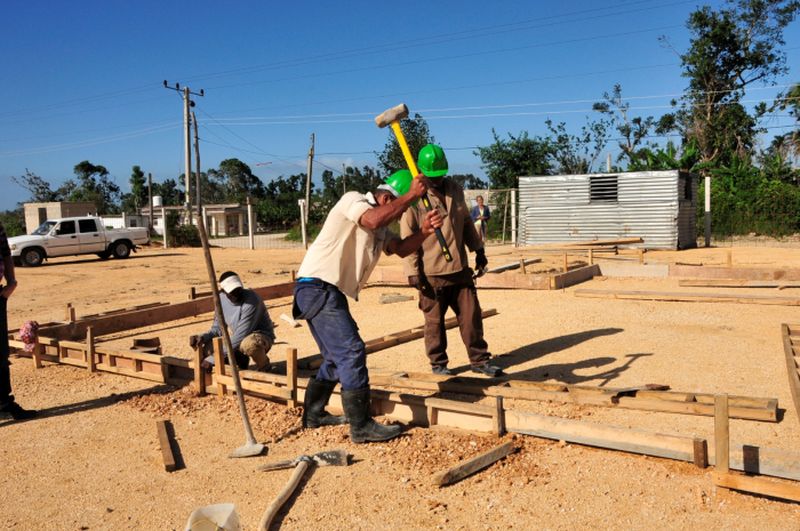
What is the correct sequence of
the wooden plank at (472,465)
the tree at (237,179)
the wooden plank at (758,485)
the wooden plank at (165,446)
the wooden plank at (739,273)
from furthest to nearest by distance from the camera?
the tree at (237,179) < the wooden plank at (739,273) < the wooden plank at (165,446) < the wooden plank at (472,465) < the wooden plank at (758,485)

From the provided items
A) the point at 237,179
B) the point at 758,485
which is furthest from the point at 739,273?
the point at 237,179

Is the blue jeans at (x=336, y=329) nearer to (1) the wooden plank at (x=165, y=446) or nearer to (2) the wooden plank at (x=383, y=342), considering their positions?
(1) the wooden plank at (x=165, y=446)

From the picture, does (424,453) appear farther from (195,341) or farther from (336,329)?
(195,341)

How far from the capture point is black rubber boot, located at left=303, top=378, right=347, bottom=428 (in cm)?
459

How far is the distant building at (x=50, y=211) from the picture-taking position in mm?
40938

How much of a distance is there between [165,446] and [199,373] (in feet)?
4.03

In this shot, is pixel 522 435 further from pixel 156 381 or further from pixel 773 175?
pixel 773 175

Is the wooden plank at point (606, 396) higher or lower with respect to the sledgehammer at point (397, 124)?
lower

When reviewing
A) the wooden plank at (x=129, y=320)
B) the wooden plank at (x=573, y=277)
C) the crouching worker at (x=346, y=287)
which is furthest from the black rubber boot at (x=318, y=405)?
the wooden plank at (x=573, y=277)

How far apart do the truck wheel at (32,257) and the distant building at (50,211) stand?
20.1m

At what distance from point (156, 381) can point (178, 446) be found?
1.66 meters

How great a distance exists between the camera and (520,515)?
3.24 meters

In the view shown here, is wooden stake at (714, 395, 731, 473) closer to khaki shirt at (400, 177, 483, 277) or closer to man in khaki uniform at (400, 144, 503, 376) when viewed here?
man in khaki uniform at (400, 144, 503, 376)

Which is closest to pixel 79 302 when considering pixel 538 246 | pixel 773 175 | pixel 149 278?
pixel 149 278
